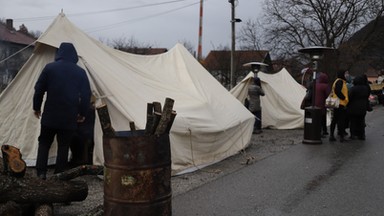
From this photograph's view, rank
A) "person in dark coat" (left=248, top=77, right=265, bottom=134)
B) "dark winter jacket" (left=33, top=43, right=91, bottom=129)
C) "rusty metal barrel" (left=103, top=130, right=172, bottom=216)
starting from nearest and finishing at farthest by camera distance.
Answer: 1. "rusty metal barrel" (left=103, top=130, right=172, bottom=216)
2. "dark winter jacket" (left=33, top=43, right=91, bottom=129)
3. "person in dark coat" (left=248, top=77, right=265, bottom=134)

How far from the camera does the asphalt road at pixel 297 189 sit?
540 centimetres

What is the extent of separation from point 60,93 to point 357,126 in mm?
8545

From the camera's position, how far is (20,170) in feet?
14.8

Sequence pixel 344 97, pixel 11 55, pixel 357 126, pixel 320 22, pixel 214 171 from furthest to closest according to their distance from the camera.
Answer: pixel 320 22 → pixel 357 126 → pixel 344 97 → pixel 11 55 → pixel 214 171

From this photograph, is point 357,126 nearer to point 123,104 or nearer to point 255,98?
point 255,98

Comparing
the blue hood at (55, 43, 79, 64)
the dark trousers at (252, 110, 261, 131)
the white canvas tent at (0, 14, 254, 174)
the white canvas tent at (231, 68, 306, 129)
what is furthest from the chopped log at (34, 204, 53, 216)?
the white canvas tent at (231, 68, 306, 129)

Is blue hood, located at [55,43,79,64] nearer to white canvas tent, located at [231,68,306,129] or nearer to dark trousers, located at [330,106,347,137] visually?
dark trousers, located at [330,106,347,137]

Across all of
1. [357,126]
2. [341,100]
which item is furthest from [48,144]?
[357,126]

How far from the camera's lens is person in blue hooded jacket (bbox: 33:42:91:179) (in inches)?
219

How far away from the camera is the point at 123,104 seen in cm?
722

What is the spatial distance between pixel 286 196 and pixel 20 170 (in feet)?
11.0

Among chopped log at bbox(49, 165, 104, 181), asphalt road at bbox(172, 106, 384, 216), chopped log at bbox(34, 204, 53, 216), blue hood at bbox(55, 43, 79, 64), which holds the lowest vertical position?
asphalt road at bbox(172, 106, 384, 216)

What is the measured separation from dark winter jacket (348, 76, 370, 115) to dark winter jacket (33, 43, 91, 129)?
305 inches

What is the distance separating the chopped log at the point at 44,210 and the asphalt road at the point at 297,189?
1408 mm
